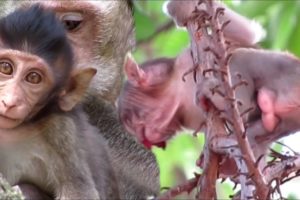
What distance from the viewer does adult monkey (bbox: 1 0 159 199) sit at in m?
4.16

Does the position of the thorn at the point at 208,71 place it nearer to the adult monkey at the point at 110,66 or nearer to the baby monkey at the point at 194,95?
the baby monkey at the point at 194,95

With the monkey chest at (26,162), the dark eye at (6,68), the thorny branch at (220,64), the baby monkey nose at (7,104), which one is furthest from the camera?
the monkey chest at (26,162)

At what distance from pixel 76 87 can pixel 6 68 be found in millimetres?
301

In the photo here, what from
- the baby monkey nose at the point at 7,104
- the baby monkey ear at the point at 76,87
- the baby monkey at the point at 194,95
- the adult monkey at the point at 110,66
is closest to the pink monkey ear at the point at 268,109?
the baby monkey at the point at 194,95

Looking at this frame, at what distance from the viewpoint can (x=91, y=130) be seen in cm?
343

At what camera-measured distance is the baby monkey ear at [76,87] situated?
3158mm

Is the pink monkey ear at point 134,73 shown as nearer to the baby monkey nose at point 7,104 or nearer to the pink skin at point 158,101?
the pink skin at point 158,101

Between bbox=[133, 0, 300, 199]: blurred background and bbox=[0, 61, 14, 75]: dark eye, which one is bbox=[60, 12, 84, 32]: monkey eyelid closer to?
bbox=[133, 0, 300, 199]: blurred background

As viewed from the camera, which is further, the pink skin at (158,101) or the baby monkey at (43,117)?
the pink skin at (158,101)

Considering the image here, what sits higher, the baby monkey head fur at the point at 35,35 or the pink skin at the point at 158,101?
the baby monkey head fur at the point at 35,35

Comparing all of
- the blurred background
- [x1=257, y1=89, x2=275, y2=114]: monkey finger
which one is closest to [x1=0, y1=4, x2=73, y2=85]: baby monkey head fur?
[x1=257, y1=89, x2=275, y2=114]: monkey finger

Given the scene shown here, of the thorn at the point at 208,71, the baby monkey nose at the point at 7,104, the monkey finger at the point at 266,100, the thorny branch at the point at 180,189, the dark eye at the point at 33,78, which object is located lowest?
the thorny branch at the point at 180,189

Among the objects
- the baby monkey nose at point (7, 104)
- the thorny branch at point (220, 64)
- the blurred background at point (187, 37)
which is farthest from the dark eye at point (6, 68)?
the blurred background at point (187, 37)

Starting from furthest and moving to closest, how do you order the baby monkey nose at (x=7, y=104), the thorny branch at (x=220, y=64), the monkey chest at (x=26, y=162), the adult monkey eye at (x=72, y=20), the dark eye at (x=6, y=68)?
the adult monkey eye at (x=72, y=20), the monkey chest at (x=26, y=162), the dark eye at (x=6, y=68), the baby monkey nose at (x=7, y=104), the thorny branch at (x=220, y=64)
